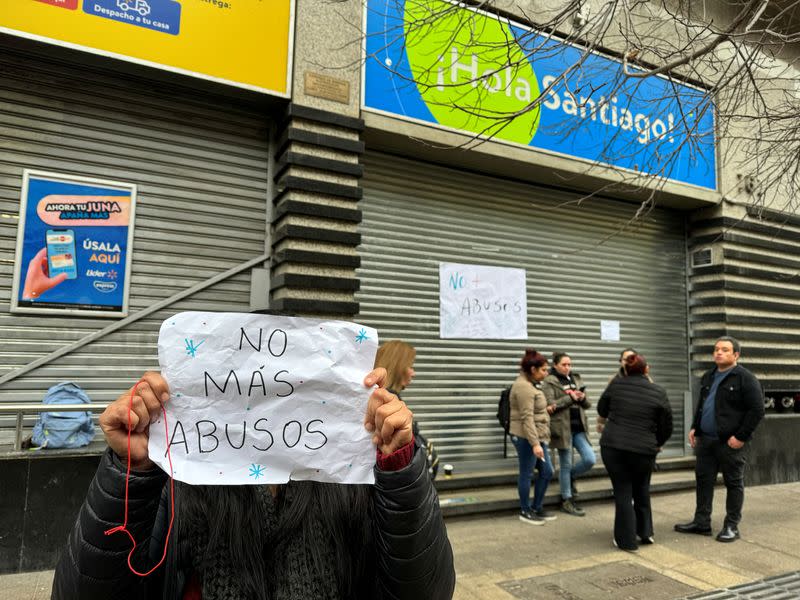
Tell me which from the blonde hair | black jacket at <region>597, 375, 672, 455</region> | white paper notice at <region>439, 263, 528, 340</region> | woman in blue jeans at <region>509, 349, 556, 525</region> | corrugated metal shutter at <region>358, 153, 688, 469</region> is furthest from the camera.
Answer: white paper notice at <region>439, 263, 528, 340</region>

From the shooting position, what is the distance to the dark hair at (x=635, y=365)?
541 centimetres

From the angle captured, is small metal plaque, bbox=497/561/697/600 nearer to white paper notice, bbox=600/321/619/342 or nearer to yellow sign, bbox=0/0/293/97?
white paper notice, bbox=600/321/619/342

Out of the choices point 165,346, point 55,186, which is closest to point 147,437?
point 165,346

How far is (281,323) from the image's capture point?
168 centimetres

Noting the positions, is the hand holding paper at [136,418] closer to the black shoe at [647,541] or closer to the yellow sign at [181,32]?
the yellow sign at [181,32]

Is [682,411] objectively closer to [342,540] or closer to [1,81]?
[342,540]

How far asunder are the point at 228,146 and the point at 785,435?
918 centimetres

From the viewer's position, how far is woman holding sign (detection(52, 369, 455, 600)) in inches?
57.6

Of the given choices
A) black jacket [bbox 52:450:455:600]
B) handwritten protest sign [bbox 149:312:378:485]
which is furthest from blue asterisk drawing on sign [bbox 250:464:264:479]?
black jacket [bbox 52:450:455:600]

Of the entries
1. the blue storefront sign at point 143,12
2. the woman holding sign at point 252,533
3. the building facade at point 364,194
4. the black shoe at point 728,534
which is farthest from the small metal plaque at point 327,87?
the black shoe at point 728,534

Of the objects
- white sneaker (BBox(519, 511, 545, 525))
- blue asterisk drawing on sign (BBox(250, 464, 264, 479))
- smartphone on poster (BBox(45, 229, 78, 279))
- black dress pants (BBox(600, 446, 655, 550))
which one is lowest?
white sneaker (BBox(519, 511, 545, 525))

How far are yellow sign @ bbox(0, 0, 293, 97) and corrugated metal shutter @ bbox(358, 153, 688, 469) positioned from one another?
170cm

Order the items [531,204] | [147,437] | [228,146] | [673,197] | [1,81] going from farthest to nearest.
→ [673,197], [531,204], [228,146], [1,81], [147,437]

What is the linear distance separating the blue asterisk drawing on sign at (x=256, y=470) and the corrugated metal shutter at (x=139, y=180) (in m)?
A: 4.19
